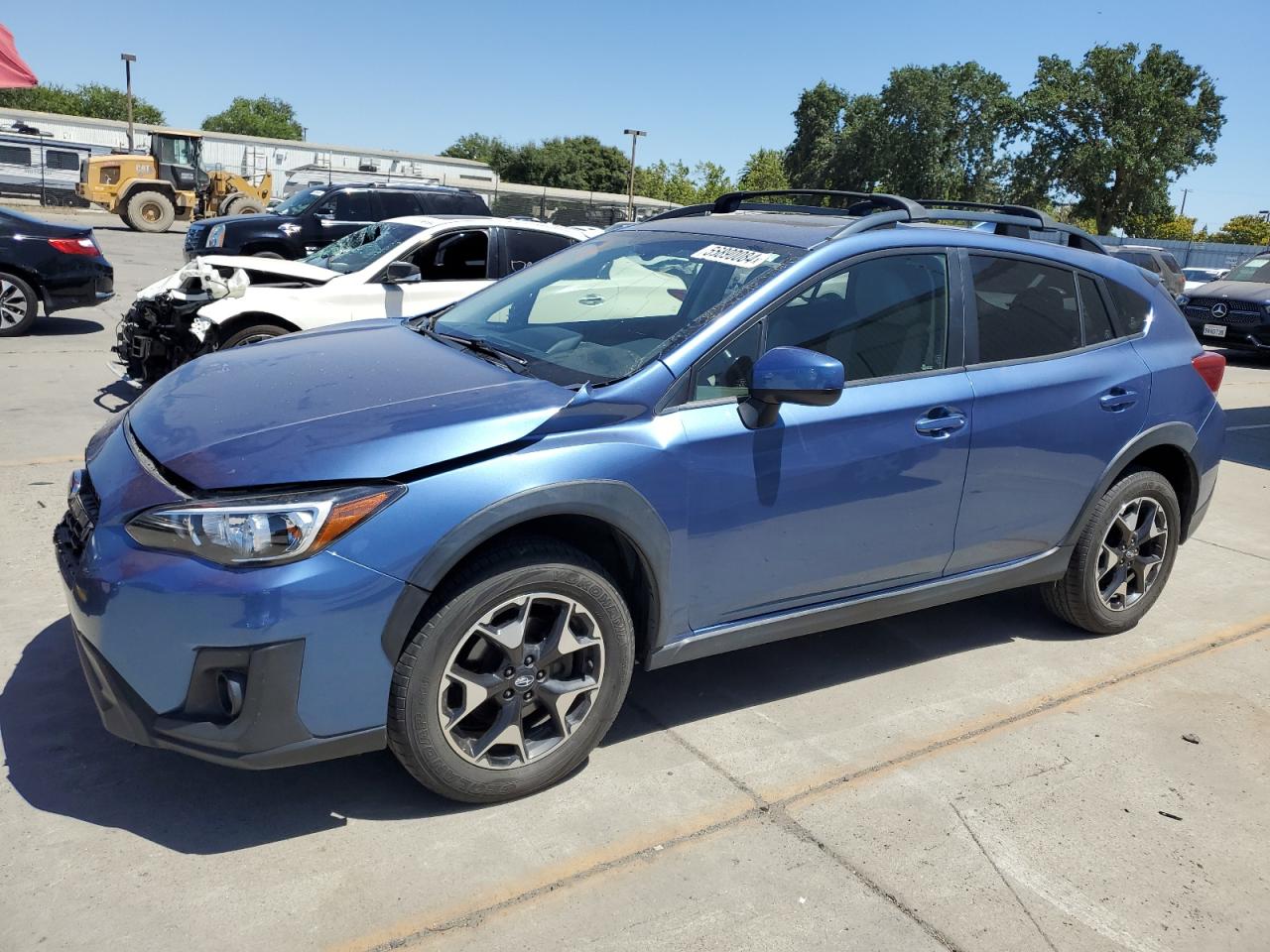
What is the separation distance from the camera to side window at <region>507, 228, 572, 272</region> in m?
9.12

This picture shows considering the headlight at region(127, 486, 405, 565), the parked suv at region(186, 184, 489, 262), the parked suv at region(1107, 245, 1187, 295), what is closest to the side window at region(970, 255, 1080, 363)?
the headlight at region(127, 486, 405, 565)

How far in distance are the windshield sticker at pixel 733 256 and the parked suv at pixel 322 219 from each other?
12.2m

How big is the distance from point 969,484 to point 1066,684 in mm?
1039

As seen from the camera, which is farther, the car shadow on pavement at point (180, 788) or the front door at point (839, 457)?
the front door at point (839, 457)

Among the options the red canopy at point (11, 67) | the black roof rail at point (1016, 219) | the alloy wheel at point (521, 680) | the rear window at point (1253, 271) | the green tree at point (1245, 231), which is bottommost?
the alloy wheel at point (521, 680)

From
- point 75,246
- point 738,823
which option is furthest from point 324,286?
point 738,823

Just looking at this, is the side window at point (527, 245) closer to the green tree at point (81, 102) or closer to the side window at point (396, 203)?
the side window at point (396, 203)

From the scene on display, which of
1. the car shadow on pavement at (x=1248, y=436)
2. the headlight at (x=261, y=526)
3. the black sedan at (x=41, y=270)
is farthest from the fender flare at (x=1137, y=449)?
the black sedan at (x=41, y=270)

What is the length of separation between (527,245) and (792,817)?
6.96m

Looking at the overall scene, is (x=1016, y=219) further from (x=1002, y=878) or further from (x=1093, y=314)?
(x=1002, y=878)

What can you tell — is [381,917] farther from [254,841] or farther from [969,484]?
[969,484]

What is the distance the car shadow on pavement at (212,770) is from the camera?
290 cm

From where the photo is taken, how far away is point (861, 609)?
146 inches

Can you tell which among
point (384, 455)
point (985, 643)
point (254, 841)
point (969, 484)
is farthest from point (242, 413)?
point (985, 643)
